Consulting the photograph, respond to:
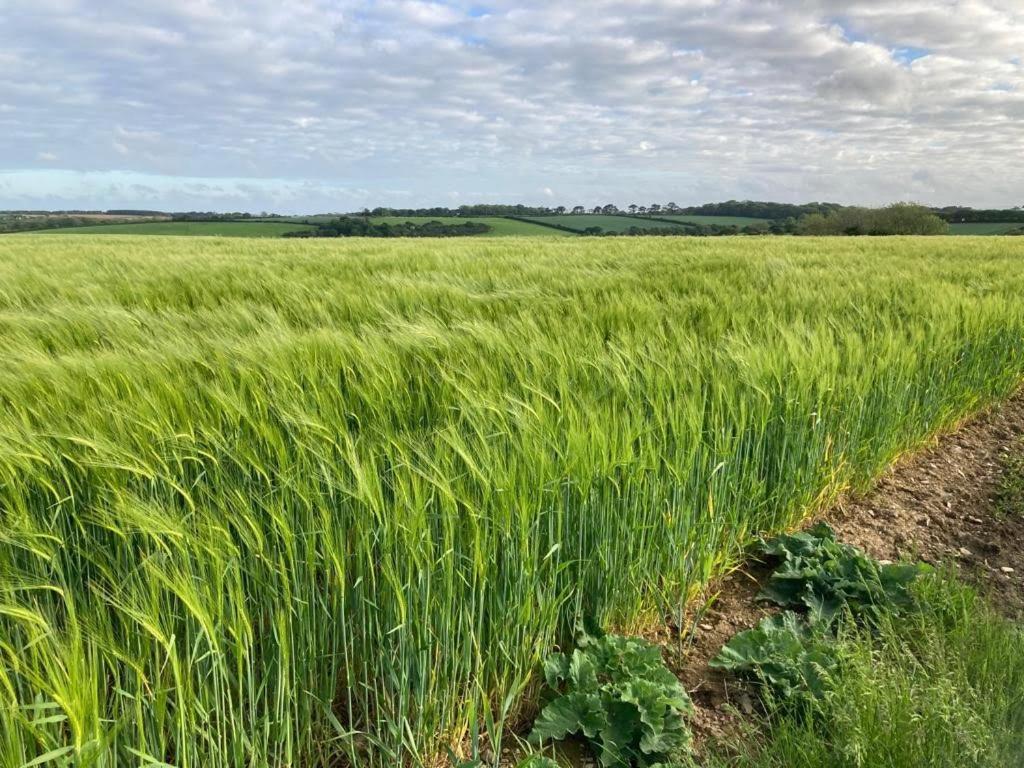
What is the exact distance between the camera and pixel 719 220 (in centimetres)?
5106

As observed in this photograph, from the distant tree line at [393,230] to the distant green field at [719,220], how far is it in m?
18.5

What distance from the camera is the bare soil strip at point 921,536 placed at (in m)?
1.68

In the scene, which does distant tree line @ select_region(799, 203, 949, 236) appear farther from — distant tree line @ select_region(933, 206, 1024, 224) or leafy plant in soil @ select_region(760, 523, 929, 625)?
leafy plant in soil @ select_region(760, 523, 929, 625)

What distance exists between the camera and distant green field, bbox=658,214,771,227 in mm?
48419

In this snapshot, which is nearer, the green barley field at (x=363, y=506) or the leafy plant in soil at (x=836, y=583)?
the green barley field at (x=363, y=506)

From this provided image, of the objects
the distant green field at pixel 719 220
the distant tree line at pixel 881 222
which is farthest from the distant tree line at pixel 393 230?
the distant tree line at pixel 881 222

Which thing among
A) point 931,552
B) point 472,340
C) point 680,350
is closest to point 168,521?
point 472,340

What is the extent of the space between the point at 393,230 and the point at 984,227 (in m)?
40.7

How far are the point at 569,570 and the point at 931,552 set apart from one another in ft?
5.43

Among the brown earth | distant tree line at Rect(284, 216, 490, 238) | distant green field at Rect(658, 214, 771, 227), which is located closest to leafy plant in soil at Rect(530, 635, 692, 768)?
the brown earth

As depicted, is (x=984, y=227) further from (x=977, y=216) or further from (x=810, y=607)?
(x=810, y=607)

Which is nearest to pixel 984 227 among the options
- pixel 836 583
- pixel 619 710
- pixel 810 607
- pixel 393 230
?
pixel 393 230

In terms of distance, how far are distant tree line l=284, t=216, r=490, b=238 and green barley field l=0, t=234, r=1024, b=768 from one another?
31.6 meters

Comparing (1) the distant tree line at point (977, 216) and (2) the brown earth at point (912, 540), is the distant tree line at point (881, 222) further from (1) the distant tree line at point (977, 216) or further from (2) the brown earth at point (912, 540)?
(2) the brown earth at point (912, 540)
